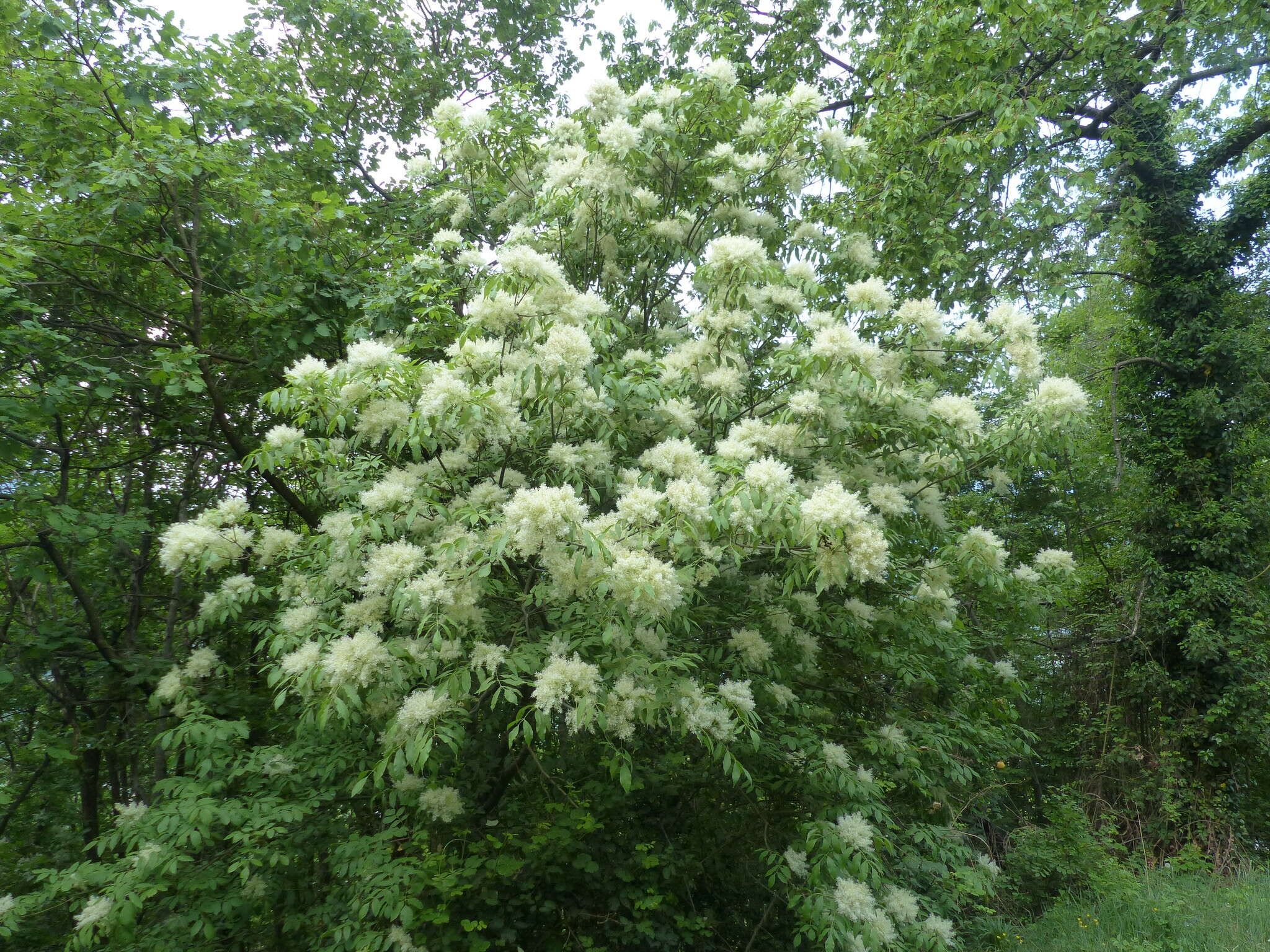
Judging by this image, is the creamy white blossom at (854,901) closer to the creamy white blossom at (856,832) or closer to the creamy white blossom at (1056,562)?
the creamy white blossom at (856,832)

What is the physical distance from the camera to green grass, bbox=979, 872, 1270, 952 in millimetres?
4555

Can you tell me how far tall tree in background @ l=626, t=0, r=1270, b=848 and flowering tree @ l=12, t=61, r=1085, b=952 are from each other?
282cm

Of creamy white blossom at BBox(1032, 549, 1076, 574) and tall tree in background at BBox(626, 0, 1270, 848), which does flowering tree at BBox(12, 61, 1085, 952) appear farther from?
tall tree in background at BBox(626, 0, 1270, 848)

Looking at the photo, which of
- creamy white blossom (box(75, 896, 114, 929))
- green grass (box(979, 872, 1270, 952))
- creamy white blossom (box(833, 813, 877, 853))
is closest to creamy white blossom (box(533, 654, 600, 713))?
creamy white blossom (box(833, 813, 877, 853))

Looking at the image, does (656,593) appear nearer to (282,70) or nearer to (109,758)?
(109,758)

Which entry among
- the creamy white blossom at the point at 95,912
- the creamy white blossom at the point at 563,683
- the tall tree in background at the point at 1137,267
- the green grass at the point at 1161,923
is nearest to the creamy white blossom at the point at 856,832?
the creamy white blossom at the point at 563,683

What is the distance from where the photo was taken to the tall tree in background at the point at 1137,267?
6406mm

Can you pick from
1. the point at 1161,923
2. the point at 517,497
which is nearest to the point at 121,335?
the point at 517,497

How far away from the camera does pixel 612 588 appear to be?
239 cm

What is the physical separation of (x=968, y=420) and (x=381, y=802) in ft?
11.2

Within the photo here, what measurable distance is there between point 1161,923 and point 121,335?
7687 millimetres

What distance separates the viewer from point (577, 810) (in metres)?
3.75

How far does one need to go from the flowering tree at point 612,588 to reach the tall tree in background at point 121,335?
686 mm

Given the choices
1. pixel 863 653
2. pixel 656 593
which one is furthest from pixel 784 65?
pixel 656 593
